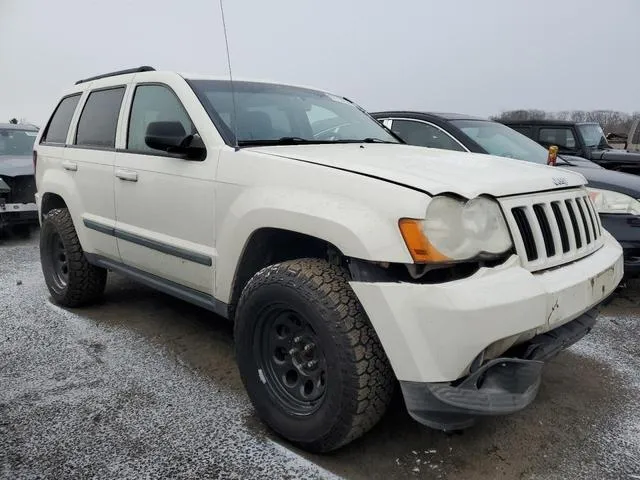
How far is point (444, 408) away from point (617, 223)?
337 centimetres

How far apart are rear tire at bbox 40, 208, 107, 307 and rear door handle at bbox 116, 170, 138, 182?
3.22ft

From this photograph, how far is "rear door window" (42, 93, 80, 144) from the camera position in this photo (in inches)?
176

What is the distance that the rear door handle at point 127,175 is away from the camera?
3.42 meters

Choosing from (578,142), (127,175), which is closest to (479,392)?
(127,175)

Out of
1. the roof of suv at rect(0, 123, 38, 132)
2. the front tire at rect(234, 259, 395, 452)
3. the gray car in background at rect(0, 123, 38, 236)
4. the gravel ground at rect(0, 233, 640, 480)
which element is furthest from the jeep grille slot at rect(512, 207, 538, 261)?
the roof of suv at rect(0, 123, 38, 132)

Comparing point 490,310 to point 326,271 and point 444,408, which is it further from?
point 326,271

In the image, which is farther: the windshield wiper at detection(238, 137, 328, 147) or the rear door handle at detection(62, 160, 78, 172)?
the rear door handle at detection(62, 160, 78, 172)

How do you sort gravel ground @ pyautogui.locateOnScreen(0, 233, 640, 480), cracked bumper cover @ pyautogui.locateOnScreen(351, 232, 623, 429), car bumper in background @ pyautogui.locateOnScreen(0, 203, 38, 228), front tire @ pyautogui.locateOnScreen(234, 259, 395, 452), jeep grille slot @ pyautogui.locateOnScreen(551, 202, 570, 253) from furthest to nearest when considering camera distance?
car bumper in background @ pyautogui.locateOnScreen(0, 203, 38, 228)
jeep grille slot @ pyautogui.locateOnScreen(551, 202, 570, 253)
gravel ground @ pyautogui.locateOnScreen(0, 233, 640, 480)
front tire @ pyautogui.locateOnScreen(234, 259, 395, 452)
cracked bumper cover @ pyautogui.locateOnScreen(351, 232, 623, 429)

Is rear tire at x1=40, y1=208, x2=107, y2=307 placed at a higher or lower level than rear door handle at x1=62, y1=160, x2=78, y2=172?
lower

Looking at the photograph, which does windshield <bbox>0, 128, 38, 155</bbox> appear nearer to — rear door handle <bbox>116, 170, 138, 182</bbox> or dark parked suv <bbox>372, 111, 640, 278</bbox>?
dark parked suv <bbox>372, 111, 640, 278</bbox>

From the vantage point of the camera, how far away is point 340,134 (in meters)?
3.55

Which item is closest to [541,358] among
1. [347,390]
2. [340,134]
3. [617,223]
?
[347,390]

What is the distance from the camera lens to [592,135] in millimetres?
9430

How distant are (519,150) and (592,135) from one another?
14.1ft
